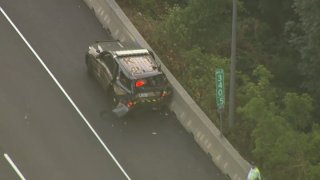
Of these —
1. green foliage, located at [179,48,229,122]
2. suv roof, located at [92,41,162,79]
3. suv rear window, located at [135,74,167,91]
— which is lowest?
green foliage, located at [179,48,229,122]

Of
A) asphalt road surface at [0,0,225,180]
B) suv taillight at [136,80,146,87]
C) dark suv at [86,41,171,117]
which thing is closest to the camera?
asphalt road surface at [0,0,225,180]

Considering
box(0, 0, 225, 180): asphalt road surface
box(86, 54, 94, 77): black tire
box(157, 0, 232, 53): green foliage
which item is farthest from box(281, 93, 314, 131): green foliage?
box(86, 54, 94, 77): black tire

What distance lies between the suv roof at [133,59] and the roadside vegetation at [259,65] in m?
1.78

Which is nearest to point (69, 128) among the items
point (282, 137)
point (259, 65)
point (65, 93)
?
point (65, 93)

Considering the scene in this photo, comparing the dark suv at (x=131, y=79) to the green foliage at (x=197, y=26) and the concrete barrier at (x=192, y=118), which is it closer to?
the concrete barrier at (x=192, y=118)

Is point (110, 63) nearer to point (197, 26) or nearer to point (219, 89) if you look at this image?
point (197, 26)

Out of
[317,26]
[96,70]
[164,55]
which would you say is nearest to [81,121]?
[96,70]

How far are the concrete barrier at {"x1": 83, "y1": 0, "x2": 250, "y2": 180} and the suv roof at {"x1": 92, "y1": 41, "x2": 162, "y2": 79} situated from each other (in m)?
1.19

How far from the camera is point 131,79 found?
2005cm

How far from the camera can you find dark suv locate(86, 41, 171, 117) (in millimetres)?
20219

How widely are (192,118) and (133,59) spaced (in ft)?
10.1

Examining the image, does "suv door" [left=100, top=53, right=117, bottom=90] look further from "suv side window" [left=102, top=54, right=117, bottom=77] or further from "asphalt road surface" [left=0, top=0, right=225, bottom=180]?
"asphalt road surface" [left=0, top=0, right=225, bottom=180]

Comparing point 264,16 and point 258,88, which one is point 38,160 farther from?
point 264,16

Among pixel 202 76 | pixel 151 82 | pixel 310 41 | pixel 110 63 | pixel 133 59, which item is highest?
pixel 110 63
